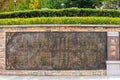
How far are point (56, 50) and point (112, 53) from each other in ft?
7.44

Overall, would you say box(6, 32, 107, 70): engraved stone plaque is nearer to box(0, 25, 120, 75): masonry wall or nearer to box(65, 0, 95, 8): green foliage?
box(0, 25, 120, 75): masonry wall

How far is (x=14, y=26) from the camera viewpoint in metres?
14.1

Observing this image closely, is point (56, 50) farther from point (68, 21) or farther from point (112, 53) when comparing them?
point (112, 53)

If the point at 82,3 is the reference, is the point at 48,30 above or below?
below

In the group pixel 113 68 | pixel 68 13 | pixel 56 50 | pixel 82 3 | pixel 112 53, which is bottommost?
pixel 113 68

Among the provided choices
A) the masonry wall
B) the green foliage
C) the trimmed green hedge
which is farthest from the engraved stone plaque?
the green foliage

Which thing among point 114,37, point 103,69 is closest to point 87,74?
point 103,69

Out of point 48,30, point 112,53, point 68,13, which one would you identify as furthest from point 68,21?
point 112,53

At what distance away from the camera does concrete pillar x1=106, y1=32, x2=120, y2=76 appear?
13.8m

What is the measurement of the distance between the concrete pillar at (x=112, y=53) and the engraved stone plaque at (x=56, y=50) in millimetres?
168

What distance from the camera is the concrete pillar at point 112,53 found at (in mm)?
13766

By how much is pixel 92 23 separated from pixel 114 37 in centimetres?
105

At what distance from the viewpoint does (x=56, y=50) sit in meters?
14.0

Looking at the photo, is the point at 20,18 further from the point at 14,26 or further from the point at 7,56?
the point at 7,56
